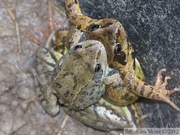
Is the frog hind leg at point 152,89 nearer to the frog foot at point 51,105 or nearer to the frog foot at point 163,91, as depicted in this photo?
the frog foot at point 163,91

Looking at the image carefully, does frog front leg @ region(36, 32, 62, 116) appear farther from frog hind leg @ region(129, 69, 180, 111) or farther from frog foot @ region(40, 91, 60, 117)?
frog hind leg @ region(129, 69, 180, 111)

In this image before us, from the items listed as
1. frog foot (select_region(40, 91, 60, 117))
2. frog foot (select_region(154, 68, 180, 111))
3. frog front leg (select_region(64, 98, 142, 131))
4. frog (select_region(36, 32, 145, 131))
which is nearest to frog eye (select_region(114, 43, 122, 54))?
frog (select_region(36, 32, 145, 131))

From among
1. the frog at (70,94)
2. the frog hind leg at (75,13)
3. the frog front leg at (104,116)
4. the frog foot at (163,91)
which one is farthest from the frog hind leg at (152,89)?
the frog hind leg at (75,13)

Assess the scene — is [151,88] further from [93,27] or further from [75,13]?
[75,13]

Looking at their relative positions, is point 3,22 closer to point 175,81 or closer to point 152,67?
point 152,67

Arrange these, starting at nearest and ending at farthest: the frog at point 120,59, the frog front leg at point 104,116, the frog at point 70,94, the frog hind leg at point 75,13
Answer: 1. the frog at point 120,59
2. the frog at point 70,94
3. the frog hind leg at point 75,13
4. the frog front leg at point 104,116

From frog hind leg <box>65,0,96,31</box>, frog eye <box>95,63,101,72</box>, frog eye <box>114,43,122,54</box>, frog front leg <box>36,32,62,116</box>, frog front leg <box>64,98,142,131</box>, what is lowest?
frog front leg <box>64,98,142,131</box>

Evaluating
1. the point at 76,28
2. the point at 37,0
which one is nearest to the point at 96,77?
the point at 76,28
